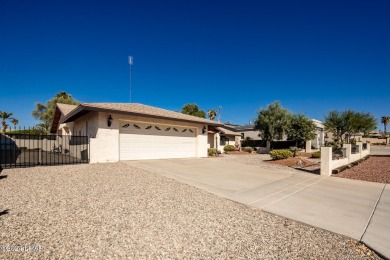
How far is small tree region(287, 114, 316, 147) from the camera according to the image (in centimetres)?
3050

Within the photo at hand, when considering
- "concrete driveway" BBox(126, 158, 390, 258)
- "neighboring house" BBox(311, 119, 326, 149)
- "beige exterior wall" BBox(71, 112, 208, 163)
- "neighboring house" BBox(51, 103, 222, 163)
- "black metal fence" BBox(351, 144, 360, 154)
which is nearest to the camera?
"concrete driveway" BBox(126, 158, 390, 258)

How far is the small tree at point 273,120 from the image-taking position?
30.3m

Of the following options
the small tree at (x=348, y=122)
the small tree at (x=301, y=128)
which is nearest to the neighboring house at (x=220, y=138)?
the small tree at (x=301, y=128)

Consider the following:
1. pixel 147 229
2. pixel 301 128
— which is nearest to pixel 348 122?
pixel 301 128

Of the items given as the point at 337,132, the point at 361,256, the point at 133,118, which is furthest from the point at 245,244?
the point at 337,132

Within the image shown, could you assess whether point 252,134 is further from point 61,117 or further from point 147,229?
point 147,229

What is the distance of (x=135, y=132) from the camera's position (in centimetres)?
1345

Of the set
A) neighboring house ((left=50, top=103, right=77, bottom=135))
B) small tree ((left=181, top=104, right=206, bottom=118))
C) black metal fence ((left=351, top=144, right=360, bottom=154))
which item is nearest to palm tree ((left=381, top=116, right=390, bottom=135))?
small tree ((left=181, top=104, right=206, bottom=118))

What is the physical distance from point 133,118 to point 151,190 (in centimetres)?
770

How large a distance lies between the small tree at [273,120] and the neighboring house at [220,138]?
4.68 m

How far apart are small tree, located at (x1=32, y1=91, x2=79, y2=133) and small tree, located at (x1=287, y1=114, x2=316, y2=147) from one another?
33.3 meters

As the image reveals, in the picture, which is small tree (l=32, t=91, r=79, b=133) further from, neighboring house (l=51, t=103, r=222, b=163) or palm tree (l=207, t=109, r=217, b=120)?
palm tree (l=207, t=109, r=217, b=120)

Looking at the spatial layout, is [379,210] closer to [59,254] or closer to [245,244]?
[245,244]

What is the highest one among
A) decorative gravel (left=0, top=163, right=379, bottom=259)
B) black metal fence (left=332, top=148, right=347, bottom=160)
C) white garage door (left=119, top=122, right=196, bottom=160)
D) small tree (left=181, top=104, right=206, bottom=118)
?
small tree (left=181, top=104, right=206, bottom=118)
